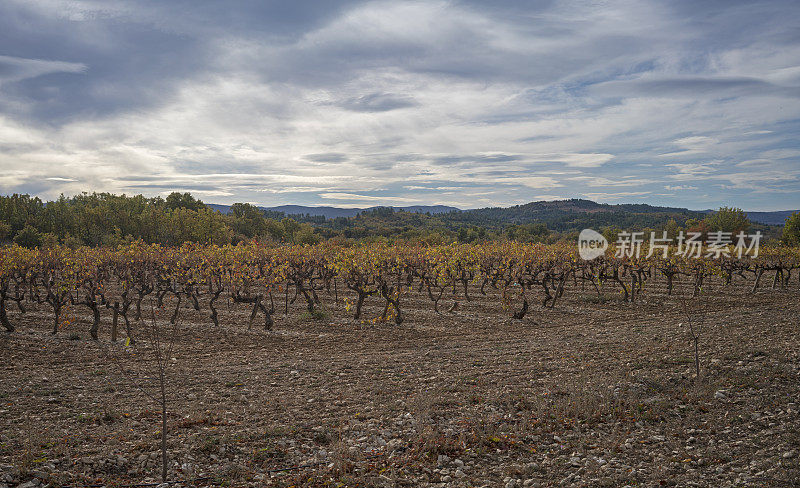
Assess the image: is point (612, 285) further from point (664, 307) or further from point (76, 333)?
point (76, 333)

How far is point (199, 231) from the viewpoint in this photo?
197ft

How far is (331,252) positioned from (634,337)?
1824 centimetres

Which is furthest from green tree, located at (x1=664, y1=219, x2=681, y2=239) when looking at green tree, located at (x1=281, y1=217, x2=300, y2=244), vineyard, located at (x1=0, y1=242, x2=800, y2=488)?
green tree, located at (x1=281, y1=217, x2=300, y2=244)

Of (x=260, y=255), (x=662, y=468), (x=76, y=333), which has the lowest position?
(x=76, y=333)

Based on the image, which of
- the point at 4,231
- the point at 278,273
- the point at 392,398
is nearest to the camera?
the point at 392,398

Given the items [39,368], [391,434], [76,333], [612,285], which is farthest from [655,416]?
[612,285]

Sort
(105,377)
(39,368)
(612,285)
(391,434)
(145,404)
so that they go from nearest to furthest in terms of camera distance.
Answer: (391,434), (145,404), (105,377), (39,368), (612,285)

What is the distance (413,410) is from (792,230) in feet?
269

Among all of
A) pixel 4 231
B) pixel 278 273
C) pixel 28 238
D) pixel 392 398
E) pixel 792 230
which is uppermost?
pixel 792 230

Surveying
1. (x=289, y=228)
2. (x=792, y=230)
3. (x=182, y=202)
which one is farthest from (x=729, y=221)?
(x=182, y=202)

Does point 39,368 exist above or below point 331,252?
below

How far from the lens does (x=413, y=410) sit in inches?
364

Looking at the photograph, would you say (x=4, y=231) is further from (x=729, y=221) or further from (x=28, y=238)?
(x=729, y=221)

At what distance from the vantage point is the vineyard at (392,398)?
6.88m
